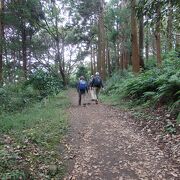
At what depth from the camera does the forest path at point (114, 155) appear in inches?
222

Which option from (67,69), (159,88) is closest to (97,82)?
(159,88)

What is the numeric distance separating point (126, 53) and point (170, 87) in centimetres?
2724

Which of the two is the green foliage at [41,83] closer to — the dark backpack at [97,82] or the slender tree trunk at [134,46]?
the dark backpack at [97,82]

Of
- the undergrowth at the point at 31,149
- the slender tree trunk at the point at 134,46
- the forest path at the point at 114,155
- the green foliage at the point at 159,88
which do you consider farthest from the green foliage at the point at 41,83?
the forest path at the point at 114,155

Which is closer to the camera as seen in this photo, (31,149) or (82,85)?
(31,149)

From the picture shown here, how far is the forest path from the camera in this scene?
5.64 meters

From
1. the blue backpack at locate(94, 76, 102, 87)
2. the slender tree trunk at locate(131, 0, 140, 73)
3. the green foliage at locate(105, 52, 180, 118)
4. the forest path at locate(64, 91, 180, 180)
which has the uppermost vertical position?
the slender tree trunk at locate(131, 0, 140, 73)

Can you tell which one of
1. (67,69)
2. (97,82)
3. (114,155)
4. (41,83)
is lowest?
(114,155)

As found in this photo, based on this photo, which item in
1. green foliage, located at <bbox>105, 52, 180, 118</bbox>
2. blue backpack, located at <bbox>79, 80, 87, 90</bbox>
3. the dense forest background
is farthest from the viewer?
blue backpack, located at <bbox>79, 80, 87, 90</bbox>

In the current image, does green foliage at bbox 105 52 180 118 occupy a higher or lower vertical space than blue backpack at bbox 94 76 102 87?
lower

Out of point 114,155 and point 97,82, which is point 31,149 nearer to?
point 114,155

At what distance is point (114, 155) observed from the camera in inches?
260

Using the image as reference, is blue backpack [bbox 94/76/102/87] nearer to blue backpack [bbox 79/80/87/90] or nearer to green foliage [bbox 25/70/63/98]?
blue backpack [bbox 79/80/87/90]

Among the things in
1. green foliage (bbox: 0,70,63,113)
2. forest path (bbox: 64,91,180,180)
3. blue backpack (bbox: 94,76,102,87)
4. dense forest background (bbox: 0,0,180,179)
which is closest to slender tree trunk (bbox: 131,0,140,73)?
dense forest background (bbox: 0,0,180,179)
